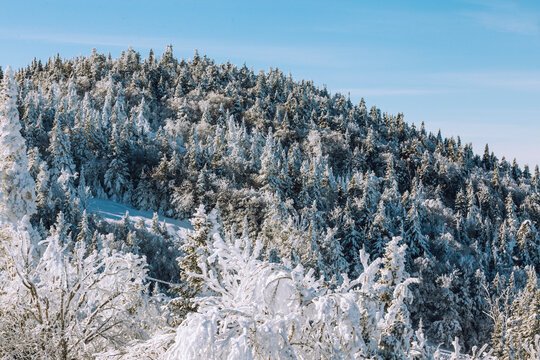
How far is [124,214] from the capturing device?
59.1 meters

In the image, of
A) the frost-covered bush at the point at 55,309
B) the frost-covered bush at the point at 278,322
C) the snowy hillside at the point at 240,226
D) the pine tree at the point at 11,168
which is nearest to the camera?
the frost-covered bush at the point at 278,322

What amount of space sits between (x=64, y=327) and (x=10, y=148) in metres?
17.5

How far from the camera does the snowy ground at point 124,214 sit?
55.7m

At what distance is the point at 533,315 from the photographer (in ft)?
100.0

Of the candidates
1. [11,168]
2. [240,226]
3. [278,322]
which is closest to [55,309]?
[278,322]

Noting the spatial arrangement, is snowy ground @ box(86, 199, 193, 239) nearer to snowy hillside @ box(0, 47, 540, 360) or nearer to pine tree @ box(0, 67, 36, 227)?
snowy hillside @ box(0, 47, 540, 360)

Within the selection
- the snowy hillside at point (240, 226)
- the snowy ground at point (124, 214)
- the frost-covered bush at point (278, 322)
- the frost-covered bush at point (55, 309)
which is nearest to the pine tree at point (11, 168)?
the snowy hillside at point (240, 226)

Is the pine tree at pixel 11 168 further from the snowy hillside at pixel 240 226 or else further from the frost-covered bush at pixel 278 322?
the frost-covered bush at pixel 278 322

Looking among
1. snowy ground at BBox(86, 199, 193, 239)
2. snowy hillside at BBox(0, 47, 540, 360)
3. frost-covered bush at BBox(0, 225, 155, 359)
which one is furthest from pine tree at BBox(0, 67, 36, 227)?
snowy ground at BBox(86, 199, 193, 239)

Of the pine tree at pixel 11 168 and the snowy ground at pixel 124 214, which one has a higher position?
the pine tree at pixel 11 168

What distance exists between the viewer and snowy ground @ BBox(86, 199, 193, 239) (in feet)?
183

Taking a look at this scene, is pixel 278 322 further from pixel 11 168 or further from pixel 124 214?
pixel 124 214

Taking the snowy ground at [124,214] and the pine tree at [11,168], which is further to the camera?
the snowy ground at [124,214]

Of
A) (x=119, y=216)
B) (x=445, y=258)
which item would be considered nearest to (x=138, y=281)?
(x=119, y=216)
